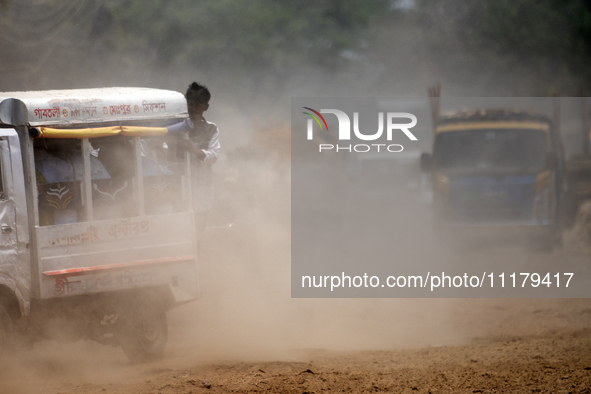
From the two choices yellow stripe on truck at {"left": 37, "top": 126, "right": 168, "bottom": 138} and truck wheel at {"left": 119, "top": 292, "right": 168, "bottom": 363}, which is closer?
yellow stripe on truck at {"left": 37, "top": 126, "right": 168, "bottom": 138}

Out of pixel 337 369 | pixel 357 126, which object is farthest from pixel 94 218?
pixel 357 126

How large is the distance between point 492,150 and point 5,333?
7987 millimetres

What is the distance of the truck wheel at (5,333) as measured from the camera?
17.4 ft

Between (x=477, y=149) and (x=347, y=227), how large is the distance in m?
3.49

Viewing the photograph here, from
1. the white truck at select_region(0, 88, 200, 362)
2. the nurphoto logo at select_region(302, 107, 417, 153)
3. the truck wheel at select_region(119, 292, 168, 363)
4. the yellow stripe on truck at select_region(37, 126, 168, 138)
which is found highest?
the nurphoto logo at select_region(302, 107, 417, 153)

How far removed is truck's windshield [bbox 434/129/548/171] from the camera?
11.0 m

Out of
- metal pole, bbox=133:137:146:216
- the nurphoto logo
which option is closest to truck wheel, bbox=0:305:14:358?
metal pole, bbox=133:137:146:216

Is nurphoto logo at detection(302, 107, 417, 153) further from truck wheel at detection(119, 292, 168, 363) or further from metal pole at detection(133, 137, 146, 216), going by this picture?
truck wheel at detection(119, 292, 168, 363)

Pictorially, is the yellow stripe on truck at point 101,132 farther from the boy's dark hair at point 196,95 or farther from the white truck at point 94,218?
the boy's dark hair at point 196,95

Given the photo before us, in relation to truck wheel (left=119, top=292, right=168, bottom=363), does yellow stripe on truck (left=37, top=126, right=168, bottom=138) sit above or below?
above

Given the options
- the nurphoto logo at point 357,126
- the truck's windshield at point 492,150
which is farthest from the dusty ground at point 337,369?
the nurphoto logo at point 357,126

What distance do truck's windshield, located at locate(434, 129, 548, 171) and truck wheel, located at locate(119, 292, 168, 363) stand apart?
20.6ft

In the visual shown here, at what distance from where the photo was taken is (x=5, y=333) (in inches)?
211

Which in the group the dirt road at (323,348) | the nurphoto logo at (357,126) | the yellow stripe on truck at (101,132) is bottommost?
the dirt road at (323,348)
